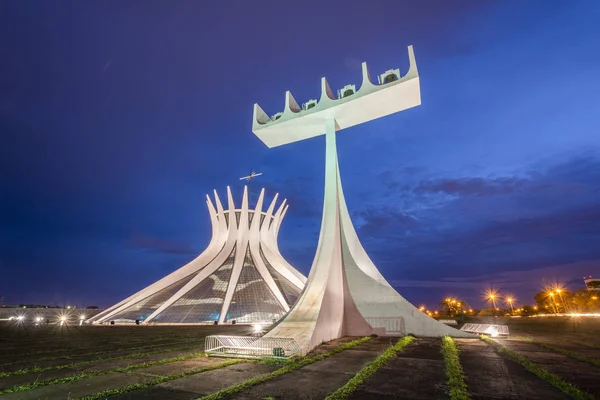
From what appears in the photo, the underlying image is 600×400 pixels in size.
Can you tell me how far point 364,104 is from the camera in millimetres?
12305

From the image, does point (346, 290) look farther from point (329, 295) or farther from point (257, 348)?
point (257, 348)

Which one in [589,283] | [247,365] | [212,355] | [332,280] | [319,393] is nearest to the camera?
[319,393]

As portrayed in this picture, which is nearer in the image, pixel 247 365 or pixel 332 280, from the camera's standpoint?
pixel 247 365

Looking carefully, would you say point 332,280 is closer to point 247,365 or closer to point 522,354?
point 247,365

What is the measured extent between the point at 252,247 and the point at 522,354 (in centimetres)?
2740

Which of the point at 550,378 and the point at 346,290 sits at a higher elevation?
the point at 346,290

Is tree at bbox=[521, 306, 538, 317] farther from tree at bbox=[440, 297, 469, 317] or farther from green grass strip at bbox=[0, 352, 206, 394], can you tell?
green grass strip at bbox=[0, 352, 206, 394]

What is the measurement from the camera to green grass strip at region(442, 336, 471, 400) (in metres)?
5.02

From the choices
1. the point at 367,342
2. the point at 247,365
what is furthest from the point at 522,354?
the point at 247,365

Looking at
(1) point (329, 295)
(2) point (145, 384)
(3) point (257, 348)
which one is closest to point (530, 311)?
(1) point (329, 295)

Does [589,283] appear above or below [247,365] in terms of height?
above

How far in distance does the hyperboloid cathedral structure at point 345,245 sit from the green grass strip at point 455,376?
127 inches

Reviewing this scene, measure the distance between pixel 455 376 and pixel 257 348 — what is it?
5.11m

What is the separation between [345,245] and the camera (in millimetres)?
13344
